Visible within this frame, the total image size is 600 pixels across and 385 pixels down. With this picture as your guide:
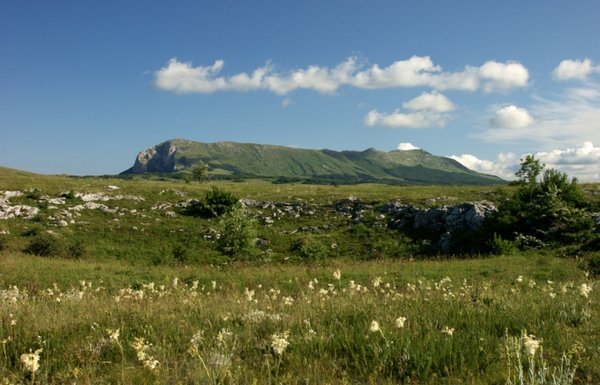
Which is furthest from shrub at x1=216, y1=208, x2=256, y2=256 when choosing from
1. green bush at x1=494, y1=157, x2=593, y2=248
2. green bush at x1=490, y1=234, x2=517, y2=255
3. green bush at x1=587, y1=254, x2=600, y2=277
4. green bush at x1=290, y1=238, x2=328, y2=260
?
green bush at x1=587, y1=254, x2=600, y2=277

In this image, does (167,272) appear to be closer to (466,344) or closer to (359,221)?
(466,344)

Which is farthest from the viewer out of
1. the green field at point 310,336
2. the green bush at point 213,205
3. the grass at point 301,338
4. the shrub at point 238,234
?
the green bush at point 213,205

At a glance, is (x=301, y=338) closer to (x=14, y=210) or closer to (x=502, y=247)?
(x=502, y=247)

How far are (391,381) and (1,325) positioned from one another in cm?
594

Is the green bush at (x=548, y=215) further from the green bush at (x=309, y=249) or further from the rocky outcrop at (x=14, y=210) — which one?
the rocky outcrop at (x=14, y=210)

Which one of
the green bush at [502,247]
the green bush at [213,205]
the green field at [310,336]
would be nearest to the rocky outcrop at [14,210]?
the green bush at [213,205]

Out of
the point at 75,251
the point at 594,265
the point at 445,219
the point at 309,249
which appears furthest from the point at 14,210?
the point at 594,265

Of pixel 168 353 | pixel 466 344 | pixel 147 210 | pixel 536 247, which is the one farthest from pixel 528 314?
pixel 147 210

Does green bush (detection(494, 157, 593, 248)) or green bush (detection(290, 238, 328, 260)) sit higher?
green bush (detection(494, 157, 593, 248))

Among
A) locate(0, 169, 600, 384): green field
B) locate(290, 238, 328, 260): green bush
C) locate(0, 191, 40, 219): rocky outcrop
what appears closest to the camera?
locate(0, 169, 600, 384): green field

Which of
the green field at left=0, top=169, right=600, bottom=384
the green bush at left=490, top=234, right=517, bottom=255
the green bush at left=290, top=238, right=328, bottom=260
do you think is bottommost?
the green bush at left=290, top=238, right=328, bottom=260

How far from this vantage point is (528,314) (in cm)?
718

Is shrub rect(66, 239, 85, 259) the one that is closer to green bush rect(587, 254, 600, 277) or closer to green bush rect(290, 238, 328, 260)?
green bush rect(290, 238, 328, 260)

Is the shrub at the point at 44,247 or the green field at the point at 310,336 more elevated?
the green field at the point at 310,336
